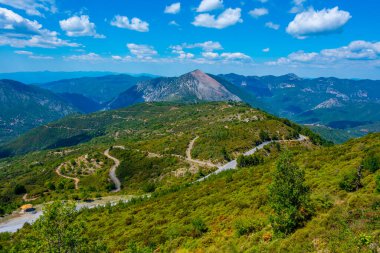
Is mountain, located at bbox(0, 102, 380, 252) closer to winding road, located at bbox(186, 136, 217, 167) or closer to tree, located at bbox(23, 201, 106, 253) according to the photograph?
tree, located at bbox(23, 201, 106, 253)

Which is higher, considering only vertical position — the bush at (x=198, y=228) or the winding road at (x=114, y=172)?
the bush at (x=198, y=228)

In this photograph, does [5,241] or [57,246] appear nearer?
[57,246]

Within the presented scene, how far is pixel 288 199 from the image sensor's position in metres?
29.0

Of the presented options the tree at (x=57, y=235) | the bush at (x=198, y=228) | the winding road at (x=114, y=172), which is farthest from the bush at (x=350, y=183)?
the winding road at (x=114, y=172)

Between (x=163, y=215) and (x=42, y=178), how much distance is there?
390 feet

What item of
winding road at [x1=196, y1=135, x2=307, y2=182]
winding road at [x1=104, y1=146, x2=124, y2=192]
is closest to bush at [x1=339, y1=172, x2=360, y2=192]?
winding road at [x1=196, y1=135, x2=307, y2=182]

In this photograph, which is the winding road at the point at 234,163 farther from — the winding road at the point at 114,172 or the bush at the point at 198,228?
the bush at the point at 198,228

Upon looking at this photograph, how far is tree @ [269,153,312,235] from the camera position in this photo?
27959mm

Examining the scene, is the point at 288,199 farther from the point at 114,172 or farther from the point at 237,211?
the point at 114,172

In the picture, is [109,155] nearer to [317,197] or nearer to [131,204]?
[131,204]

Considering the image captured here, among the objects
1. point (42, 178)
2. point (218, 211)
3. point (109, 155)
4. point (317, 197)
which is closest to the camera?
point (317, 197)

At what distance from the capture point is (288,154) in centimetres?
3056

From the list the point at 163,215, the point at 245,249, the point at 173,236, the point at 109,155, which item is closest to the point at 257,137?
the point at 109,155

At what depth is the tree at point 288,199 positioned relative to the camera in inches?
1101
